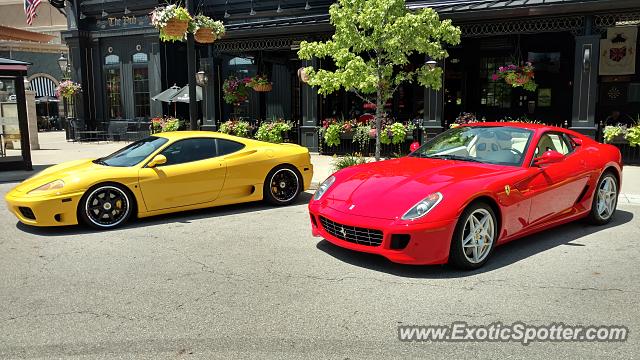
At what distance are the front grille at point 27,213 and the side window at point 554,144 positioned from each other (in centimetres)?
599

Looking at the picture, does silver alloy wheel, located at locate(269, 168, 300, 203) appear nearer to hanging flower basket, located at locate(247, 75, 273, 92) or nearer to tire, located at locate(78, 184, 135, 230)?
tire, located at locate(78, 184, 135, 230)

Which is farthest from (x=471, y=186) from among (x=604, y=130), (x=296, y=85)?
(x=296, y=85)

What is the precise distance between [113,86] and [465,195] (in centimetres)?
2147

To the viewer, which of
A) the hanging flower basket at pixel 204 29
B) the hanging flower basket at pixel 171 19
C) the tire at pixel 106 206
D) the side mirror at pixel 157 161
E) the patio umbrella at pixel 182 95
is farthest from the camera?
the patio umbrella at pixel 182 95

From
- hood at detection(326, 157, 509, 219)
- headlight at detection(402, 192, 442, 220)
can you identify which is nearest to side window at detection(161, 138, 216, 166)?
hood at detection(326, 157, 509, 219)

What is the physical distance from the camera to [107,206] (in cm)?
704

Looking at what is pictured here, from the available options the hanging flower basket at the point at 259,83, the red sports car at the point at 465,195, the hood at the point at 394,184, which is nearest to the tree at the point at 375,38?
the red sports car at the point at 465,195

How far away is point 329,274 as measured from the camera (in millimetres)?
5105

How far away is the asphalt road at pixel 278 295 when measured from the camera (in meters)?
3.63

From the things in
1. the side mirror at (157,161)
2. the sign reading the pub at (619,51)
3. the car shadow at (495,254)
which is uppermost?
the sign reading the pub at (619,51)

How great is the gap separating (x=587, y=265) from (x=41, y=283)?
17.0 ft

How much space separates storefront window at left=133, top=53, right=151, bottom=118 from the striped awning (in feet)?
63.2

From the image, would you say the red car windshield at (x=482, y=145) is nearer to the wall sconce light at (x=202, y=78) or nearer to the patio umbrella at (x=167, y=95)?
the wall sconce light at (x=202, y=78)

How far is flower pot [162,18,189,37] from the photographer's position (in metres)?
10.4
